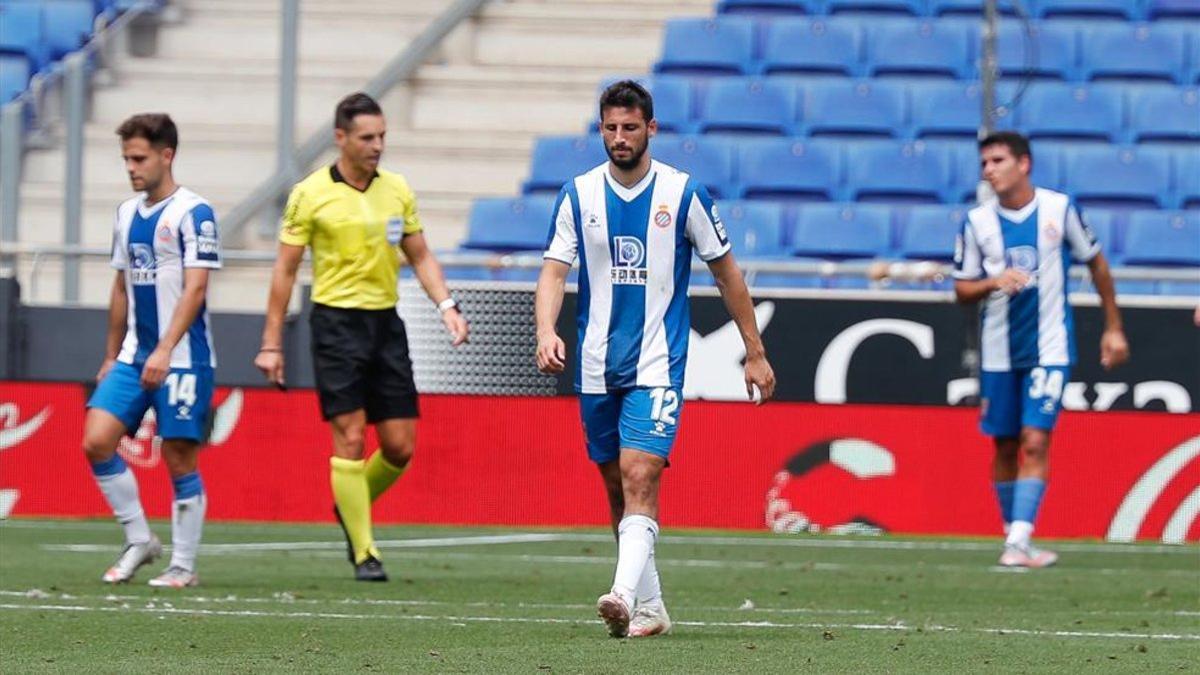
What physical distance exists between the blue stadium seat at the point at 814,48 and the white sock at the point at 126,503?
11.0 m

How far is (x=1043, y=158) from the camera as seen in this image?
1902 centimetres

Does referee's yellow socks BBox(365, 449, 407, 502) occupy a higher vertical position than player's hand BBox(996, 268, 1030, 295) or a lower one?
lower

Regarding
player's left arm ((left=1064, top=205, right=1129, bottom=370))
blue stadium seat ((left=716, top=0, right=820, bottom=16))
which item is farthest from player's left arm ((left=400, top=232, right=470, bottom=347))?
blue stadium seat ((left=716, top=0, right=820, bottom=16))

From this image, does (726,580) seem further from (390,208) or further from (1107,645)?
(1107,645)

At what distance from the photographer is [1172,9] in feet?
68.4

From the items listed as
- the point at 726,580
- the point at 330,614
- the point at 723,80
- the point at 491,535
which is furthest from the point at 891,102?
the point at 330,614

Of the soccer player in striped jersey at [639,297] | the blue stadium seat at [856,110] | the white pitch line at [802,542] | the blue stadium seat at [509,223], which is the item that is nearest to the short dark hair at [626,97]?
the soccer player in striped jersey at [639,297]

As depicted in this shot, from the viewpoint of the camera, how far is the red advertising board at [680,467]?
47.9ft

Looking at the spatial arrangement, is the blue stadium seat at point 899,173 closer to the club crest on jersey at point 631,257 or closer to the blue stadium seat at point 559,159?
the blue stadium seat at point 559,159

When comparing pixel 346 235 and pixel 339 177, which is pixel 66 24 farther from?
pixel 346 235

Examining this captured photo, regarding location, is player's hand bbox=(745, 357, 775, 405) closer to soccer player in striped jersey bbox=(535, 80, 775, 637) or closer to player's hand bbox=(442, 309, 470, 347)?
soccer player in striped jersey bbox=(535, 80, 775, 637)

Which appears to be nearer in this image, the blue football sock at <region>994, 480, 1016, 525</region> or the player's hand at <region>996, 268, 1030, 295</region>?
the player's hand at <region>996, 268, 1030, 295</region>

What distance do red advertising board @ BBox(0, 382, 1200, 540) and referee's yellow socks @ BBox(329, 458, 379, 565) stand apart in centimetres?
462

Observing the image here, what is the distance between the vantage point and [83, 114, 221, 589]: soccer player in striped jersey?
9.98 metres
